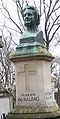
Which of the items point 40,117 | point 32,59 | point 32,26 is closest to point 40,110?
point 40,117

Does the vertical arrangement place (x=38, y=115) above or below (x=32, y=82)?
below

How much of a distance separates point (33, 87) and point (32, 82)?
0.42 ft

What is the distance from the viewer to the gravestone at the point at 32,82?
6.57 meters

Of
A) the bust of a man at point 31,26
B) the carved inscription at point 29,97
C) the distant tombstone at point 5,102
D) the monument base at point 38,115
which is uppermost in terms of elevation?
the bust of a man at point 31,26

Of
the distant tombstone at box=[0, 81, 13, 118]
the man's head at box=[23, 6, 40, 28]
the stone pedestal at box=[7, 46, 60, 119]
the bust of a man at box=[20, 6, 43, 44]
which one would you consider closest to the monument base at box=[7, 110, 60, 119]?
the stone pedestal at box=[7, 46, 60, 119]

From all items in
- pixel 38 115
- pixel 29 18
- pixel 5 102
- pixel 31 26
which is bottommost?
pixel 5 102

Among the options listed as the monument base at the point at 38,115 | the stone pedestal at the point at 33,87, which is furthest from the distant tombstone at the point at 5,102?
the monument base at the point at 38,115

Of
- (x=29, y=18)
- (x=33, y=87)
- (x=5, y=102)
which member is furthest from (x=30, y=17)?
(x=5, y=102)

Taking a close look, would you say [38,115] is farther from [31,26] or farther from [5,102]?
[5,102]

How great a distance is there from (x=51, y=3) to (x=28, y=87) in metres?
9.39

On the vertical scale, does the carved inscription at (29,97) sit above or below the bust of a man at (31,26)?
below

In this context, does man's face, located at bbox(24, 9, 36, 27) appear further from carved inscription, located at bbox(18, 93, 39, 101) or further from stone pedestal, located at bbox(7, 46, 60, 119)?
carved inscription, located at bbox(18, 93, 39, 101)

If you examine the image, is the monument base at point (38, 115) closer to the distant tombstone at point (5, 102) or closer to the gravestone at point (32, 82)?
the gravestone at point (32, 82)

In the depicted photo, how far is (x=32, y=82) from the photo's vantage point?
22.2 feet
